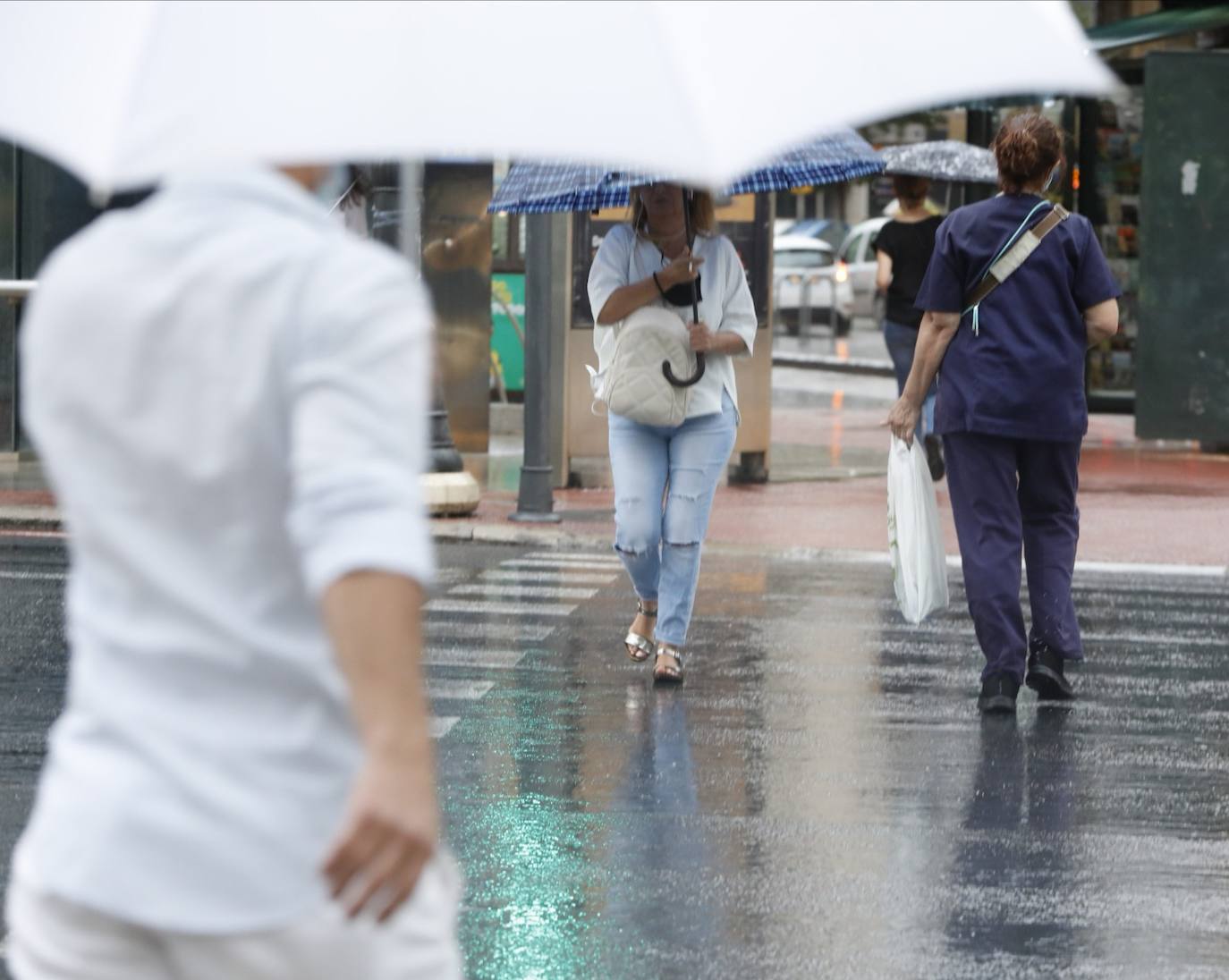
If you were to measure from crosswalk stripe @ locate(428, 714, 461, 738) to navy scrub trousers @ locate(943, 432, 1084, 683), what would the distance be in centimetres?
179

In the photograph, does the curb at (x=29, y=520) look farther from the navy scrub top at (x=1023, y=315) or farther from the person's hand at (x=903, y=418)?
the navy scrub top at (x=1023, y=315)

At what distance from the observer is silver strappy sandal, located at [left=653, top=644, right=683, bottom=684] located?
8648mm

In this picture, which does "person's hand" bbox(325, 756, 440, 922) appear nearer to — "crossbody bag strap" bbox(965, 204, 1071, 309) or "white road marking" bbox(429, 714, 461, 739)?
"white road marking" bbox(429, 714, 461, 739)

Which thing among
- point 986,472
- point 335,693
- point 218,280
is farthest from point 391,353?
point 986,472

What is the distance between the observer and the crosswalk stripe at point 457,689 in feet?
27.8

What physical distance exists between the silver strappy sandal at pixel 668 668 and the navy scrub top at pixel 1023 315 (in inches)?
55.7

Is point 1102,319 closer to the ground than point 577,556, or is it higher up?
higher up

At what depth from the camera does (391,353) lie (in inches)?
91.6

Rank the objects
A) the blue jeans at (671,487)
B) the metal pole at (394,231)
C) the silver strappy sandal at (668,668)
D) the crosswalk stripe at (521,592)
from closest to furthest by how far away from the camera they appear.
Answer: the blue jeans at (671,487), the silver strappy sandal at (668,668), the crosswalk stripe at (521,592), the metal pole at (394,231)

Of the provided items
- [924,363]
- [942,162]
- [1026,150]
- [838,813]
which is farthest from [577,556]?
[838,813]

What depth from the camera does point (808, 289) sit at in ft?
134

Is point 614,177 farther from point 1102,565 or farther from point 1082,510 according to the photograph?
point 1082,510

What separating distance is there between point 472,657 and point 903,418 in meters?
2.17

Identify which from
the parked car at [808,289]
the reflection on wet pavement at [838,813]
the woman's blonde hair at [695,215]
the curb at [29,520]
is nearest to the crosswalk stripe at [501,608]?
the reflection on wet pavement at [838,813]
